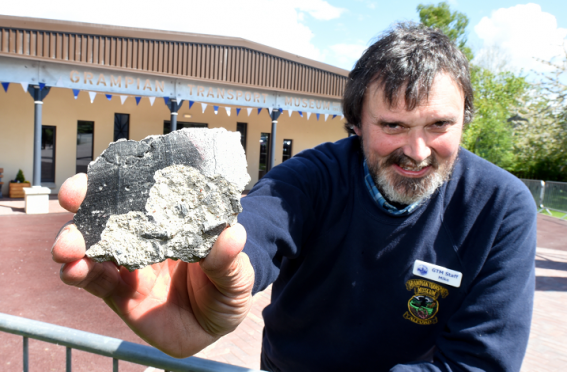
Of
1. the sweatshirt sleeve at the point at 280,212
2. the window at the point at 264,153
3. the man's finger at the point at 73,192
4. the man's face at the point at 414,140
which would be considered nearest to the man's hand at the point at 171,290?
the man's finger at the point at 73,192

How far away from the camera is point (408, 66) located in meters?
1.75

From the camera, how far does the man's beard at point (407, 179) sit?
70.4 inches

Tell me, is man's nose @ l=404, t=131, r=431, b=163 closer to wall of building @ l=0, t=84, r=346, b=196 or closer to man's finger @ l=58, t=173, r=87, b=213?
man's finger @ l=58, t=173, r=87, b=213

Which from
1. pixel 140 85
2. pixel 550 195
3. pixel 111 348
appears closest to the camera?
pixel 111 348

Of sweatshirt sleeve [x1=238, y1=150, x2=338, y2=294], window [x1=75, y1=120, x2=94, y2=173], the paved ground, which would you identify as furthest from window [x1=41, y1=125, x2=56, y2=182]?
sweatshirt sleeve [x1=238, y1=150, x2=338, y2=294]

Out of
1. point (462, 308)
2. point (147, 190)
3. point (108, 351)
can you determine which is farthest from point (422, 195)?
point (108, 351)

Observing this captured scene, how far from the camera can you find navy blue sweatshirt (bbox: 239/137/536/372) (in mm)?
1557

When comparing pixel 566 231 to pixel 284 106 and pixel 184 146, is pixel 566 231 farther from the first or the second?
pixel 184 146

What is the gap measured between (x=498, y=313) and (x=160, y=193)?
136cm

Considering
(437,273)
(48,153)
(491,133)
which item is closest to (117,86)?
(48,153)

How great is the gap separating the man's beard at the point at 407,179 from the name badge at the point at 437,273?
0.29 meters

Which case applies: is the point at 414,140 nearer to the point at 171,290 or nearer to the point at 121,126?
the point at 171,290

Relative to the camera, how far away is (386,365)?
5.93ft

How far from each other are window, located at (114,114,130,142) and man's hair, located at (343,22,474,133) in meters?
14.4
